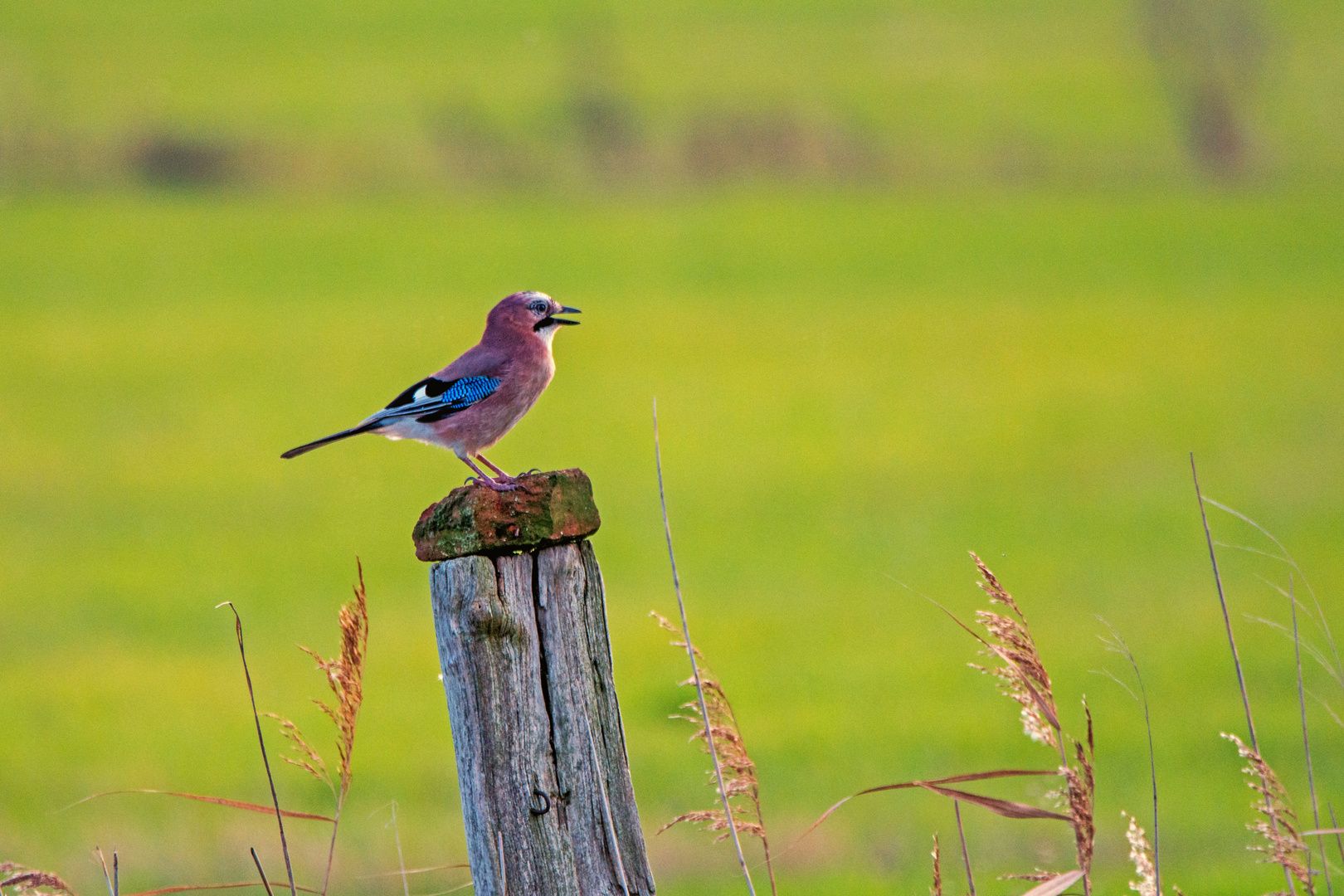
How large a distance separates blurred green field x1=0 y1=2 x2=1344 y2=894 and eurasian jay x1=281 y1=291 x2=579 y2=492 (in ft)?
7.75

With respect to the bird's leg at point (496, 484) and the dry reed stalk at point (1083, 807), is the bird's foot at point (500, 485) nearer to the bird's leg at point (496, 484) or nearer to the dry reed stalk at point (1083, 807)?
the bird's leg at point (496, 484)

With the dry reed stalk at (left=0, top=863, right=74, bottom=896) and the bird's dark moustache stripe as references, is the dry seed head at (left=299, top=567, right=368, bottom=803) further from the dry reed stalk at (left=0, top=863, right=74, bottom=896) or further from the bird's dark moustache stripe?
the bird's dark moustache stripe

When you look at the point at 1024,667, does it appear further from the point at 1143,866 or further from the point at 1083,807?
the point at 1143,866

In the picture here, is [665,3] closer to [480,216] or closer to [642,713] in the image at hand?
[480,216]

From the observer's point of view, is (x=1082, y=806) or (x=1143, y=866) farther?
(x=1143, y=866)

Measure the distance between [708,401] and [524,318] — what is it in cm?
2013

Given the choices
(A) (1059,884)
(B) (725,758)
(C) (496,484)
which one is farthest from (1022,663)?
(C) (496,484)

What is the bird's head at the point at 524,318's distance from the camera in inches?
A: 195

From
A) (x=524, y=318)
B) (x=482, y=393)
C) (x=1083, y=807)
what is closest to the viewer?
(x=1083, y=807)

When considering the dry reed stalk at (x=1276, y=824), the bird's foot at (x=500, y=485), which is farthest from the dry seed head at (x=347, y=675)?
the dry reed stalk at (x=1276, y=824)

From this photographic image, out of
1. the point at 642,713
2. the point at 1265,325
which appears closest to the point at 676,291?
the point at 1265,325

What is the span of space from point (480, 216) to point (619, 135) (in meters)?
4.86

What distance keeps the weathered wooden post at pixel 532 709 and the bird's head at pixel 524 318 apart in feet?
5.65

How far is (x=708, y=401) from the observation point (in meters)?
25.1
